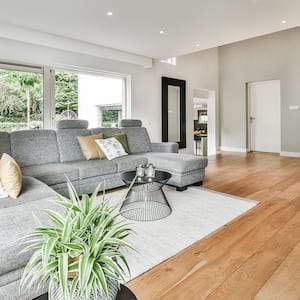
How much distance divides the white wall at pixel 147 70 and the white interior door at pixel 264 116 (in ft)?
4.23

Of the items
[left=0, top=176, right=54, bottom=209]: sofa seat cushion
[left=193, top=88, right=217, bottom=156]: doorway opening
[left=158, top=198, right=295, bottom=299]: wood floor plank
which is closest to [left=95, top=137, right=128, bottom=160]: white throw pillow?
[left=0, top=176, right=54, bottom=209]: sofa seat cushion

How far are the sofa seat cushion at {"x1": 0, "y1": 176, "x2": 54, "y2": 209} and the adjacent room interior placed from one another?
0.05 feet

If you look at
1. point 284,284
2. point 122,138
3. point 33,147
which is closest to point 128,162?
point 122,138

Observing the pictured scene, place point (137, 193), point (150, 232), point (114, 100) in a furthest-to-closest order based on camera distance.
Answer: point (114, 100) < point (137, 193) < point (150, 232)

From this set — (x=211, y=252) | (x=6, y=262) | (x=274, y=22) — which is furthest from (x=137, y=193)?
(x=274, y=22)

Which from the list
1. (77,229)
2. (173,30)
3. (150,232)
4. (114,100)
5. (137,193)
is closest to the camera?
(77,229)

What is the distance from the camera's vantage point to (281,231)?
2.39 m

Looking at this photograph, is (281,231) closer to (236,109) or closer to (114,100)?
(114,100)

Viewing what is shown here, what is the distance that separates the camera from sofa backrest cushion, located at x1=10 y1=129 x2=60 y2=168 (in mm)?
3502

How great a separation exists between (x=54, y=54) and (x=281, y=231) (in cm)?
439

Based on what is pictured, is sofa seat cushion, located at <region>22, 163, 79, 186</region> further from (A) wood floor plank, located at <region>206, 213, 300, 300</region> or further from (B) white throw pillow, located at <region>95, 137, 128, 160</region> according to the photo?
(A) wood floor plank, located at <region>206, 213, 300, 300</region>

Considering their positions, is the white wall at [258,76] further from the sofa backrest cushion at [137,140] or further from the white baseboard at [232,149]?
the sofa backrest cushion at [137,140]

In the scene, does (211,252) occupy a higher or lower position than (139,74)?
lower

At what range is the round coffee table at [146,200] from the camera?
9.21 ft
